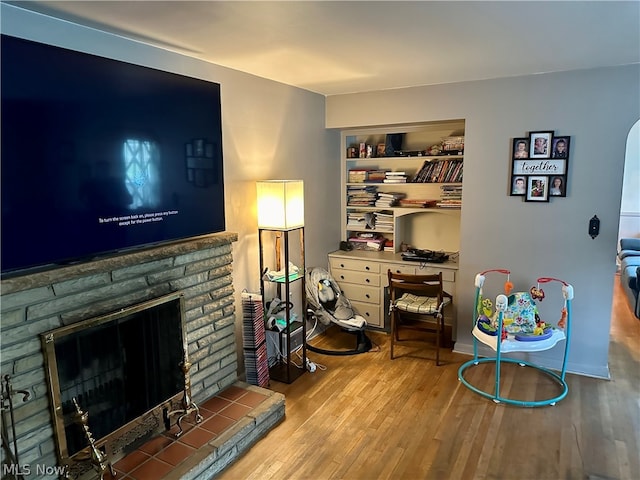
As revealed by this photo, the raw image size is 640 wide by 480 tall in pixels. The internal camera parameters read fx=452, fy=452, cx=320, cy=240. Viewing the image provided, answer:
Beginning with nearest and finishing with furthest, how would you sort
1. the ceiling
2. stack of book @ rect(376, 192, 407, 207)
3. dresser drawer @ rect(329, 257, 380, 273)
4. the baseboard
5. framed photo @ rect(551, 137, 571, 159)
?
the ceiling
framed photo @ rect(551, 137, 571, 159)
the baseboard
dresser drawer @ rect(329, 257, 380, 273)
stack of book @ rect(376, 192, 407, 207)

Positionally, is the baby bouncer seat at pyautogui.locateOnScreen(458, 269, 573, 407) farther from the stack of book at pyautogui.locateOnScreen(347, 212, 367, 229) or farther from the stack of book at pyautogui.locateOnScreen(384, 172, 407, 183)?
the stack of book at pyautogui.locateOnScreen(347, 212, 367, 229)

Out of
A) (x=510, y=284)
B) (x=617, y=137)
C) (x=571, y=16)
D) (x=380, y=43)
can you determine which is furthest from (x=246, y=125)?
(x=617, y=137)

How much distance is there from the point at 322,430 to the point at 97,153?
2005 millimetres

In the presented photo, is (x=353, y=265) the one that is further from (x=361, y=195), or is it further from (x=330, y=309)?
(x=361, y=195)

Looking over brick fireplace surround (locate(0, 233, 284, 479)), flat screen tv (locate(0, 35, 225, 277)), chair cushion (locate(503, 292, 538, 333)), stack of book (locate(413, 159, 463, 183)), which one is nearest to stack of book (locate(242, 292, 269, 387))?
brick fireplace surround (locate(0, 233, 284, 479))

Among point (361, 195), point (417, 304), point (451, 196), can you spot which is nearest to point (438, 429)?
point (417, 304)

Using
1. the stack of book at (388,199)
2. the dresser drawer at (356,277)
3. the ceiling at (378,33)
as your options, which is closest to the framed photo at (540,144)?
the ceiling at (378,33)

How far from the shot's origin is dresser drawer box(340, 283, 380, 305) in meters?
4.30

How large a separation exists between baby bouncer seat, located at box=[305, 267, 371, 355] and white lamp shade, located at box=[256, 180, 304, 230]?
798 millimetres

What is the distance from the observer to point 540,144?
3.37 metres

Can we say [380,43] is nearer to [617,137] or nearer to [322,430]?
[617,137]

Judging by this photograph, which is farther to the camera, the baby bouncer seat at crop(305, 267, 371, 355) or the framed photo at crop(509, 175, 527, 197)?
the baby bouncer seat at crop(305, 267, 371, 355)

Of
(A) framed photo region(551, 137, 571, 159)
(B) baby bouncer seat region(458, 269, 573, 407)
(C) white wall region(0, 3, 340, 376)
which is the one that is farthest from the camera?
(A) framed photo region(551, 137, 571, 159)

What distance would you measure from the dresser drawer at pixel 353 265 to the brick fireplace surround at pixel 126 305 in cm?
159
